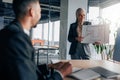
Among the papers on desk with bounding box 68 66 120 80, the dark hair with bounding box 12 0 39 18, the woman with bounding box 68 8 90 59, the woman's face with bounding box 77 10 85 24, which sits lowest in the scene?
the papers on desk with bounding box 68 66 120 80

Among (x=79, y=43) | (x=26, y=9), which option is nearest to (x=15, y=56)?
(x=26, y=9)

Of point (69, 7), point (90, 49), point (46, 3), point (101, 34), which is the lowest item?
point (90, 49)

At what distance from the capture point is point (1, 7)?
10469 mm

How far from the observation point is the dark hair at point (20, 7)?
4.69 feet

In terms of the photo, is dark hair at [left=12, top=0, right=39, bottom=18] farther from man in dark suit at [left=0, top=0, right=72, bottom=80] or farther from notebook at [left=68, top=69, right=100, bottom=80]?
notebook at [left=68, top=69, right=100, bottom=80]

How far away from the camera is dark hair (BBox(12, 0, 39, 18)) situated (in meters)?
1.43

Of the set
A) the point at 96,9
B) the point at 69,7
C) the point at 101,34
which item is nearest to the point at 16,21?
the point at 101,34

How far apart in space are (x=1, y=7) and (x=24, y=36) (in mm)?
9652

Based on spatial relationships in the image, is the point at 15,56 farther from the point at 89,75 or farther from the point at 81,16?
the point at 81,16

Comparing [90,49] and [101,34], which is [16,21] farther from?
[90,49]

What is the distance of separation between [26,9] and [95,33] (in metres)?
2.15

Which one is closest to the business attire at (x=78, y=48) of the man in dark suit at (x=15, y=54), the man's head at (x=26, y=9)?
the man's head at (x=26, y=9)

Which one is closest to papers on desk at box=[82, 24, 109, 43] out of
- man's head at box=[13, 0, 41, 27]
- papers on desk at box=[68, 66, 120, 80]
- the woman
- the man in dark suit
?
the woman

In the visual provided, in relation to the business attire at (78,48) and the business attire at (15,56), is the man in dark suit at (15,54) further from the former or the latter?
the business attire at (78,48)
